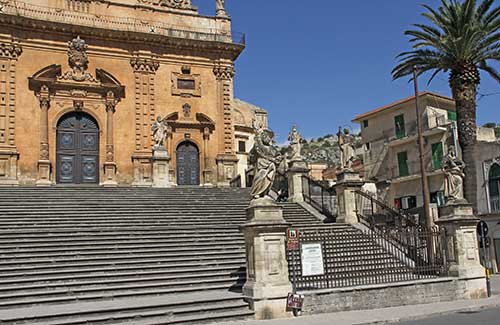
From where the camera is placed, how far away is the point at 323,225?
63.5ft

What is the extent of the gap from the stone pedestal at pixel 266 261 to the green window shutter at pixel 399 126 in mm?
30816

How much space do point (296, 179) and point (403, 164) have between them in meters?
21.1

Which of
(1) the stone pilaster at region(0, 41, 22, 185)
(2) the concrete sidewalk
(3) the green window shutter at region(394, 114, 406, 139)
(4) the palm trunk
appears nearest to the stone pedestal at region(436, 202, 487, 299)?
(2) the concrete sidewalk

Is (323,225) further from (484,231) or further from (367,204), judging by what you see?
(484,231)

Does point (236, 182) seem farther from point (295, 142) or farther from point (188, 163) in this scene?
point (295, 142)

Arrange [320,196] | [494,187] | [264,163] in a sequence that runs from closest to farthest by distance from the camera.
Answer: [264,163]
[320,196]
[494,187]

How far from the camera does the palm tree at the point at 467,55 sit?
21750 mm

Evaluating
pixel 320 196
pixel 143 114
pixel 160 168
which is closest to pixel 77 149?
pixel 143 114

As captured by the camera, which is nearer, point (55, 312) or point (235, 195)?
point (55, 312)

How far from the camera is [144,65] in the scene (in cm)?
3062

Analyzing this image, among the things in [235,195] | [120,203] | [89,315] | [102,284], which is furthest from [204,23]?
[89,315]

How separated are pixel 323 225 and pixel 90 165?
1472 centimetres

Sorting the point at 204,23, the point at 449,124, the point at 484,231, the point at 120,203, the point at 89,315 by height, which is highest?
A: the point at 204,23

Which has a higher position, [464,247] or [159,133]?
[159,133]
